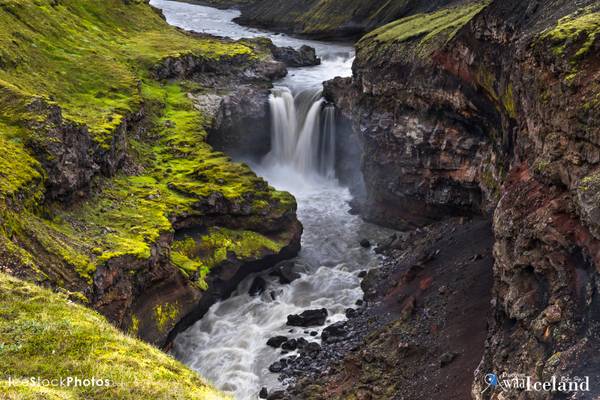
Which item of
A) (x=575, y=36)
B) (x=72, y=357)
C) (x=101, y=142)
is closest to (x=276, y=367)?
(x=72, y=357)

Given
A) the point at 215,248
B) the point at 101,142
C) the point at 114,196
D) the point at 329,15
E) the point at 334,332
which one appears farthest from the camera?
the point at 329,15

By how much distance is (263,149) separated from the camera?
5122 centimetres

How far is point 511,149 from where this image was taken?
89.8 ft

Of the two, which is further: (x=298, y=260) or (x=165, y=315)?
(x=298, y=260)

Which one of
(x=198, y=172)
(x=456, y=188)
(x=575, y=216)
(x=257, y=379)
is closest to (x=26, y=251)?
(x=257, y=379)

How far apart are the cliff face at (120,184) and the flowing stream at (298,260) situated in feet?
5.17

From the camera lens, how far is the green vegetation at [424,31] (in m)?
35.4

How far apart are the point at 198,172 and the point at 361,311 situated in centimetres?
1385

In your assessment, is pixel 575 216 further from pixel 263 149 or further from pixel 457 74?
pixel 263 149

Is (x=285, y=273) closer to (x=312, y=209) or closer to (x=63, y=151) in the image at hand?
(x=312, y=209)

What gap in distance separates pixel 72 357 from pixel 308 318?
649 inches

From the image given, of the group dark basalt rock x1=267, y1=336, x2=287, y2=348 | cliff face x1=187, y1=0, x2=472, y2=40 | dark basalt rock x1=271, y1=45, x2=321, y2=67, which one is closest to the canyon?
dark basalt rock x1=267, y1=336, x2=287, y2=348

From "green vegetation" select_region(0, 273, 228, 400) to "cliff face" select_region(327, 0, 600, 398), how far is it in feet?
28.5

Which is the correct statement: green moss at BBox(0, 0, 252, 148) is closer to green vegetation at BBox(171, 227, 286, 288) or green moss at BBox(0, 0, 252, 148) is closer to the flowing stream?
green vegetation at BBox(171, 227, 286, 288)
